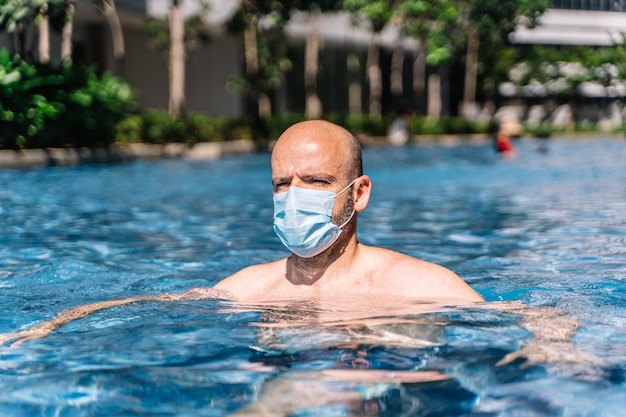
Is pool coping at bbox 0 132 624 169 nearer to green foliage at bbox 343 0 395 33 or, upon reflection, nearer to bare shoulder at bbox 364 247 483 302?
green foliage at bbox 343 0 395 33

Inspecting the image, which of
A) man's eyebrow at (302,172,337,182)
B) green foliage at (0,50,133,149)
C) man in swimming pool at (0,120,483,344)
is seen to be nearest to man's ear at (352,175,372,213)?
man in swimming pool at (0,120,483,344)

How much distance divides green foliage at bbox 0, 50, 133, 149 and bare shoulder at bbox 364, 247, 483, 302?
15.7m

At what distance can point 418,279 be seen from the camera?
449cm

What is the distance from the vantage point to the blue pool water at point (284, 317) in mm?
3473

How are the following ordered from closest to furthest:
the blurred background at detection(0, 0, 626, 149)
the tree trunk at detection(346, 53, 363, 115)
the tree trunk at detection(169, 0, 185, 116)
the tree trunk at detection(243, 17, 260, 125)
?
the blurred background at detection(0, 0, 626, 149) → the tree trunk at detection(169, 0, 185, 116) → the tree trunk at detection(243, 17, 260, 125) → the tree trunk at detection(346, 53, 363, 115)

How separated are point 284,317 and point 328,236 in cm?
42

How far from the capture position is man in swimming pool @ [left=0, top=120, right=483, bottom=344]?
4.31 m

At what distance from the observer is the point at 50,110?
20375 millimetres

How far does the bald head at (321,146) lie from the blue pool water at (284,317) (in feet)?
2.12

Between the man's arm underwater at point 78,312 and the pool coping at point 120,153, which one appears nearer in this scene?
the man's arm underwater at point 78,312

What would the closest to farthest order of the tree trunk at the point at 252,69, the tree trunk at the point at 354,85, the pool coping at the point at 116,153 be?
the pool coping at the point at 116,153
the tree trunk at the point at 252,69
the tree trunk at the point at 354,85

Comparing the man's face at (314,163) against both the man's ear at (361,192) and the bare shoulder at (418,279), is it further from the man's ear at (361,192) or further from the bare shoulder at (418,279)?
the bare shoulder at (418,279)

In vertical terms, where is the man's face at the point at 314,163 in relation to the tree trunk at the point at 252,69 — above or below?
above

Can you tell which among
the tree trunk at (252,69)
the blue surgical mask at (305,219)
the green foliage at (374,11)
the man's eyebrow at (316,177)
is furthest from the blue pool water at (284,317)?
the green foliage at (374,11)
